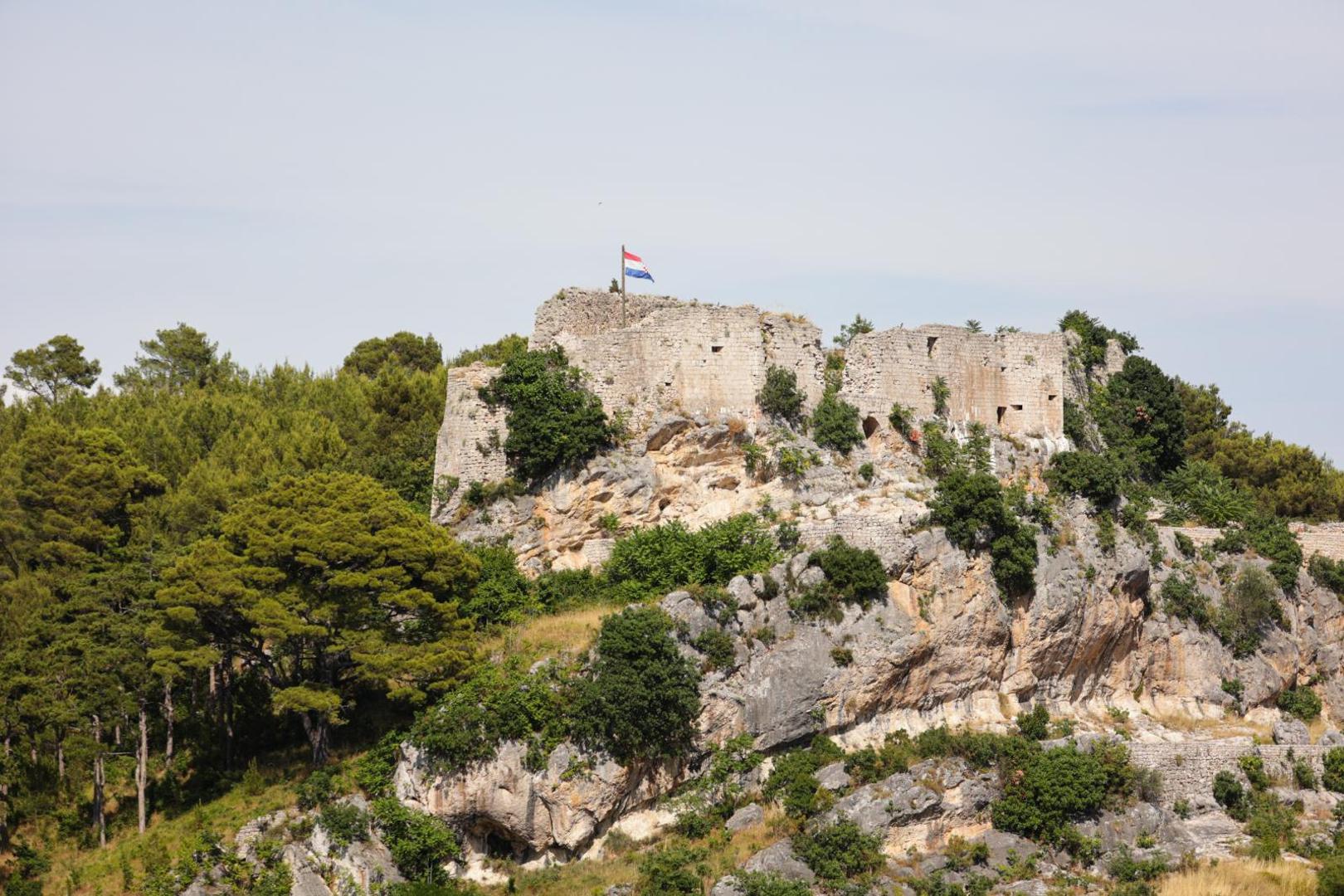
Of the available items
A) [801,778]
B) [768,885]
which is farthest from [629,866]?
[801,778]

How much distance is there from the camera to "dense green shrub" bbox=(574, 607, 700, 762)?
37562 mm

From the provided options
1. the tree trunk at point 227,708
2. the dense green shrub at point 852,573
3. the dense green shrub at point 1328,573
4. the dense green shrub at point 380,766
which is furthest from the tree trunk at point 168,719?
the dense green shrub at point 1328,573

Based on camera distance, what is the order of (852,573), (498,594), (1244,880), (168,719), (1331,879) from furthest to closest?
(498,594), (168,719), (852,573), (1244,880), (1331,879)

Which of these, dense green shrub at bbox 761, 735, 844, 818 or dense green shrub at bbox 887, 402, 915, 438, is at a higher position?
dense green shrub at bbox 887, 402, 915, 438

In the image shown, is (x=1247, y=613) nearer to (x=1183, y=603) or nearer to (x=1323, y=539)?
(x=1183, y=603)

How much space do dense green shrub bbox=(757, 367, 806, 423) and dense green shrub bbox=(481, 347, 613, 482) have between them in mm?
4048

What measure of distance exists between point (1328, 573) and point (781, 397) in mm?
15653

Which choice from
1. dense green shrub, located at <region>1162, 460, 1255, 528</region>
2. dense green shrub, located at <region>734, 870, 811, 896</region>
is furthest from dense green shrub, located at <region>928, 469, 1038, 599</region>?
dense green shrub, located at <region>734, 870, 811, 896</region>

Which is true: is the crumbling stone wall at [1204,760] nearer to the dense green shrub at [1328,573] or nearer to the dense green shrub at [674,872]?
the dense green shrub at [1328,573]

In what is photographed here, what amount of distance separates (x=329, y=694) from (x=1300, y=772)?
2180cm

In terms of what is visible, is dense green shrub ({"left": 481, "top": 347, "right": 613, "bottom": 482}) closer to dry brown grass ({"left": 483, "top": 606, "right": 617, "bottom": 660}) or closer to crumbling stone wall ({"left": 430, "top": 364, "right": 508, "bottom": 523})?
crumbling stone wall ({"left": 430, "top": 364, "right": 508, "bottom": 523})

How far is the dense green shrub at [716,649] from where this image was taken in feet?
128

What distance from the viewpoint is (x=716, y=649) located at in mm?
39219

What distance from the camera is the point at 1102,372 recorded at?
51062 mm
